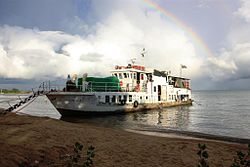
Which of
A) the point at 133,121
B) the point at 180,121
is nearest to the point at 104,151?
the point at 133,121

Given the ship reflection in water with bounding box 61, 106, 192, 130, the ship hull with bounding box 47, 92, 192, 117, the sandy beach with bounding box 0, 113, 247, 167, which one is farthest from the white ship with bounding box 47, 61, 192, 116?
the sandy beach with bounding box 0, 113, 247, 167

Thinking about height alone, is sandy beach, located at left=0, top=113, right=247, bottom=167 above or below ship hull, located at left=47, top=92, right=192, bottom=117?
below

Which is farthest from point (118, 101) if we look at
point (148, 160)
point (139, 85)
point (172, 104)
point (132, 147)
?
point (148, 160)

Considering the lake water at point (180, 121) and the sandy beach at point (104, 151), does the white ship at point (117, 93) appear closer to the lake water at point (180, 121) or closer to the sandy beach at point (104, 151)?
the lake water at point (180, 121)

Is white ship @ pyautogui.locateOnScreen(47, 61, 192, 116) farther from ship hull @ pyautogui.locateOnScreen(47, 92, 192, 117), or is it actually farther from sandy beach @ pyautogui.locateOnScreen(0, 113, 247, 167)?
sandy beach @ pyautogui.locateOnScreen(0, 113, 247, 167)

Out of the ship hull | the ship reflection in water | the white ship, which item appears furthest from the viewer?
the white ship

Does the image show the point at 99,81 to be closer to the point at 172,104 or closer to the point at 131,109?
the point at 131,109

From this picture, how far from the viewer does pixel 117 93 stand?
33.7 m

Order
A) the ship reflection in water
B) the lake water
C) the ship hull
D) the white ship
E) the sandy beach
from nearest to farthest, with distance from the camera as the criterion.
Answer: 1. the sandy beach
2. the lake water
3. the ship reflection in water
4. the ship hull
5. the white ship

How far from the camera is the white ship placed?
2956 centimetres

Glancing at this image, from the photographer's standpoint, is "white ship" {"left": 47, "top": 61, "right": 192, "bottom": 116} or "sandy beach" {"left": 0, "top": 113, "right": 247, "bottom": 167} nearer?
"sandy beach" {"left": 0, "top": 113, "right": 247, "bottom": 167}

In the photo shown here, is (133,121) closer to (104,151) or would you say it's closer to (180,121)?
(180,121)

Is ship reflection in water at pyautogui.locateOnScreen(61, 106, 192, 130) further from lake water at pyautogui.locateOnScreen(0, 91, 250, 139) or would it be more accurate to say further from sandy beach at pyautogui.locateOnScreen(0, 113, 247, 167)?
sandy beach at pyautogui.locateOnScreen(0, 113, 247, 167)

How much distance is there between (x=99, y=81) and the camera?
33.1 metres
